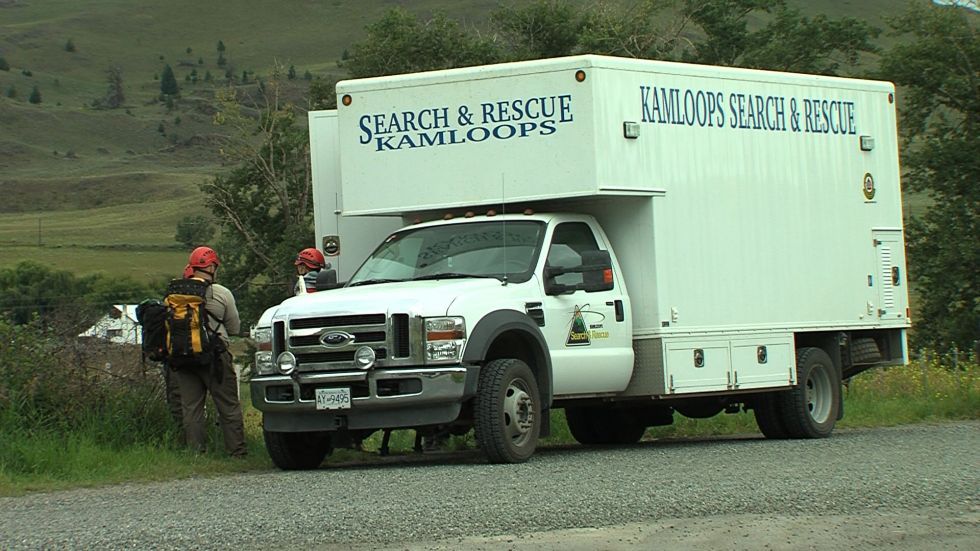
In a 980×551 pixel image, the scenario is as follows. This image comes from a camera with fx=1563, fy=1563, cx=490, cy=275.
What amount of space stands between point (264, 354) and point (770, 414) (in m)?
5.74

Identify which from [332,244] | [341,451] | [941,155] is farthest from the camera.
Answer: [941,155]

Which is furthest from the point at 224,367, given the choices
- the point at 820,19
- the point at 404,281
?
the point at 820,19

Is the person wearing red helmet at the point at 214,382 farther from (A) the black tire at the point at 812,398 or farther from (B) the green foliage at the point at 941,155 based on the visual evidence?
(B) the green foliage at the point at 941,155

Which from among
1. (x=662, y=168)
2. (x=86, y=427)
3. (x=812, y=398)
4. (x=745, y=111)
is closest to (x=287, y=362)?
(x=86, y=427)

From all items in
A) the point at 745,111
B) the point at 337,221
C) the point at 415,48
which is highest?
the point at 415,48

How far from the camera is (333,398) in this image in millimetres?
11914

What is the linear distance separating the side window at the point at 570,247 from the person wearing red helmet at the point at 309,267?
232cm

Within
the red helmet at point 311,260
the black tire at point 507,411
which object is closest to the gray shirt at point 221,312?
the red helmet at point 311,260

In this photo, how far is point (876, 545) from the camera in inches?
318

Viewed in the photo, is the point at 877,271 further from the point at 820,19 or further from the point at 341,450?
the point at 820,19

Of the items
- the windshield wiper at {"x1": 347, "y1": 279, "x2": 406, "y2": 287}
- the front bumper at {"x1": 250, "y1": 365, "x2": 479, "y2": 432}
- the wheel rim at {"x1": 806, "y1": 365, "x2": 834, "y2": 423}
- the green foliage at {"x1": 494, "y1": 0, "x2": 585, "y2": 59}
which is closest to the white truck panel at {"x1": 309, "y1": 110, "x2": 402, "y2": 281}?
the windshield wiper at {"x1": 347, "y1": 279, "x2": 406, "y2": 287}

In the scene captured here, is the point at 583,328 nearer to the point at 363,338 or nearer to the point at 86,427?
the point at 363,338

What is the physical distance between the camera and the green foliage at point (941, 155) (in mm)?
46938

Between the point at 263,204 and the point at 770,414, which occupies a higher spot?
the point at 263,204
